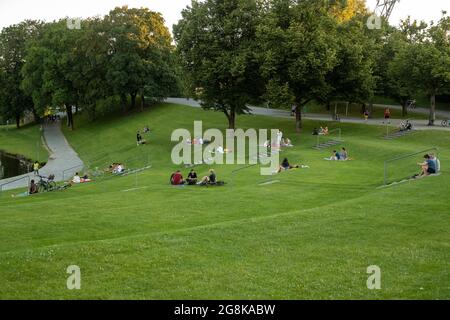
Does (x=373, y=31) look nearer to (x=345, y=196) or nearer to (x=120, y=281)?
(x=345, y=196)

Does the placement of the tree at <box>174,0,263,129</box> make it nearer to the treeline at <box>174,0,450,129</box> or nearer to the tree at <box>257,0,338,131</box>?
the treeline at <box>174,0,450,129</box>

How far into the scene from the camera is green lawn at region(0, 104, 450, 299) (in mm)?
12086

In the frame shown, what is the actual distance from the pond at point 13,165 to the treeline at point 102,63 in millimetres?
12897

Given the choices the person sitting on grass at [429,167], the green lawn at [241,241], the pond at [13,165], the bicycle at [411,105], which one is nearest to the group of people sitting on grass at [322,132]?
the green lawn at [241,241]

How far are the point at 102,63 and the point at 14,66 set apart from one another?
82.6 feet

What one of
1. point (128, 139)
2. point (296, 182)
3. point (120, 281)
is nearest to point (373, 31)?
point (128, 139)

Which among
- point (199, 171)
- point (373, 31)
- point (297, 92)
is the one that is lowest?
point (199, 171)

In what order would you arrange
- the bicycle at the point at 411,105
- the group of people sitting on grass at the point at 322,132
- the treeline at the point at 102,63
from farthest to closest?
the treeline at the point at 102,63, the bicycle at the point at 411,105, the group of people sitting on grass at the point at 322,132

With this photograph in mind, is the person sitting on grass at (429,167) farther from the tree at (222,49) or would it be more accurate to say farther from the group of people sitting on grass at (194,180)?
the tree at (222,49)

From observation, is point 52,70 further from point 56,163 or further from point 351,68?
point 351,68

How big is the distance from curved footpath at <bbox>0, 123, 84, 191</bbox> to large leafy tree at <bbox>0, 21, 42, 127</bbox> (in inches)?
280

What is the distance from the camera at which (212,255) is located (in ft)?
47.1

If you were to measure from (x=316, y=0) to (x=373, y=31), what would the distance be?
42.8 ft

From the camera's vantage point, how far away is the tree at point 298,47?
4544 cm
